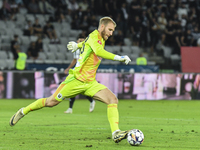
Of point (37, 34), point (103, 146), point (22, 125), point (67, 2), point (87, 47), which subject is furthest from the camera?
point (67, 2)

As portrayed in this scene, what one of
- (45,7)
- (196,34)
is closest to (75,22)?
(45,7)

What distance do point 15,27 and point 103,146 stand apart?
1744 centimetres

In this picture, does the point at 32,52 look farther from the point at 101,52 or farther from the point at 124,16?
the point at 101,52

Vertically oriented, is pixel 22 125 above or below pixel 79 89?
below

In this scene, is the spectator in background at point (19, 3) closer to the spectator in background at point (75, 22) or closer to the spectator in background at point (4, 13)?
the spectator in background at point (4, 13)

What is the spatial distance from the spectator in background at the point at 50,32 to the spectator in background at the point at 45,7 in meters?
1.83

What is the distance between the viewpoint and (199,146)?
21.9ft

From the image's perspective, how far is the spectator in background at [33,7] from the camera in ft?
78.7

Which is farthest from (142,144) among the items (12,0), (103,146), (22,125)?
(12,0)

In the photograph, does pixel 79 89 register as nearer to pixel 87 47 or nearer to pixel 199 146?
pixel 87 47

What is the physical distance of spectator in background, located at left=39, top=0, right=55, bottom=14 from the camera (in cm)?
2436

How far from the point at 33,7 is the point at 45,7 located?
2.45ft

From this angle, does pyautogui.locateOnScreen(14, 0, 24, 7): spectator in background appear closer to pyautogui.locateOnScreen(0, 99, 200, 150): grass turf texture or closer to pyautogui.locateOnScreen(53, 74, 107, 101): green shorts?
pyautogui.locateOnScreen(0, 99, 200, 150): grass turf texture

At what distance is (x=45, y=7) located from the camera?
2448 cm
